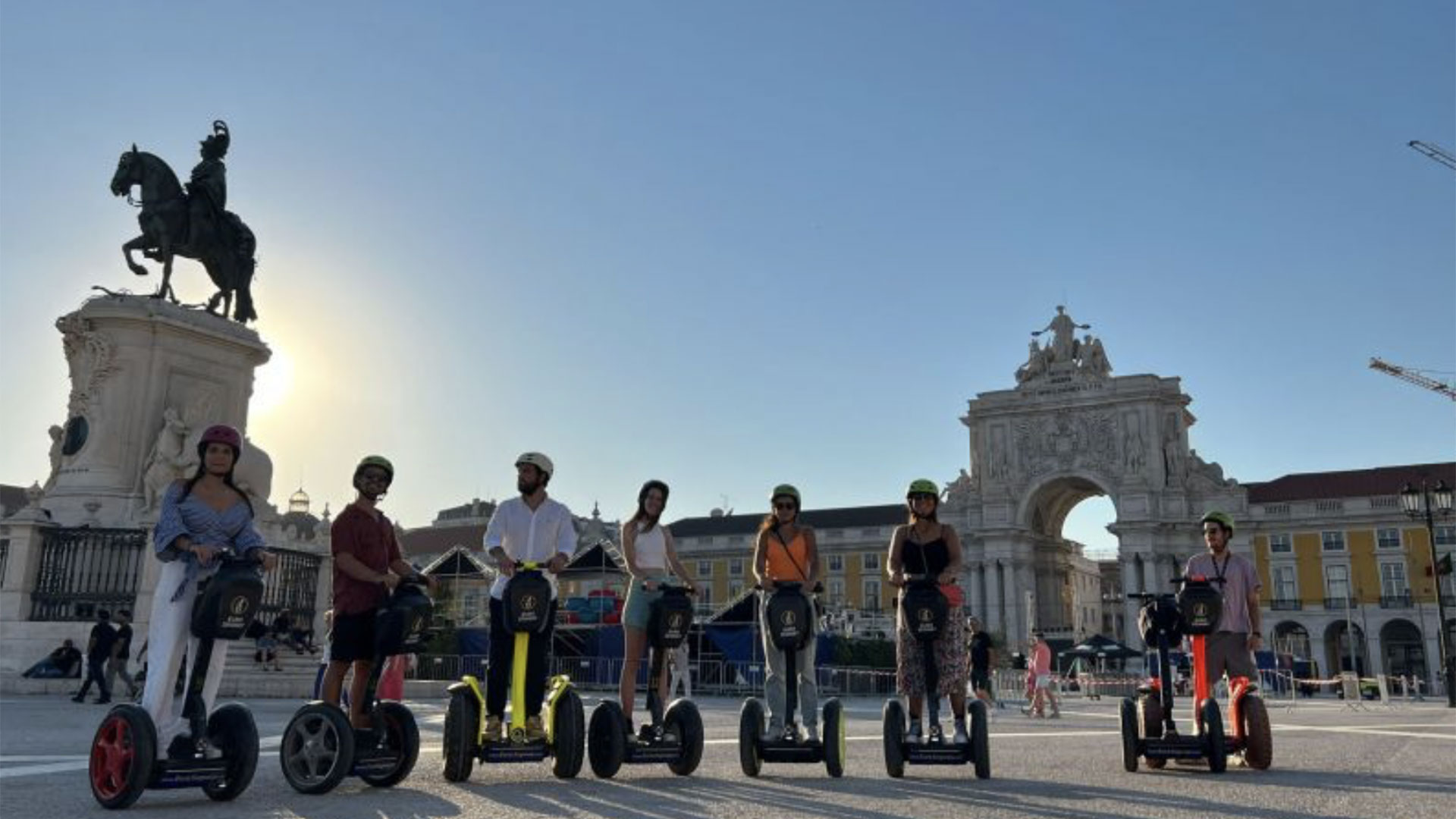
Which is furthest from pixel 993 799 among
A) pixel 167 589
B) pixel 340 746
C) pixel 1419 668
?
pixel 1419 668

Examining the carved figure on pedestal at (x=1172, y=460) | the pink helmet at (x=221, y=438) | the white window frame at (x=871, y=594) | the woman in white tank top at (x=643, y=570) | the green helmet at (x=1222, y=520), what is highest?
the carved figure on pedestal at (x=1172, y=460)

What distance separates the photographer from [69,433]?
58.8ft

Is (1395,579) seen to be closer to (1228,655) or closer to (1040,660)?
(1040,660)

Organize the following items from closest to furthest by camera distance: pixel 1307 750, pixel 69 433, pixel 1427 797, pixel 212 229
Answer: pixel 1427 797 < pixel 1307 750 < pixel 69 433 < pixel 212 229

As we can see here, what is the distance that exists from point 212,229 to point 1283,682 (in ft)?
133

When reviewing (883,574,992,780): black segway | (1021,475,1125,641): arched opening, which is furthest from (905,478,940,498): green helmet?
(1021,475,1125,641): arched opening

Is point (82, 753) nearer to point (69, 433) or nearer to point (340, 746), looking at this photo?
point (340, 746)

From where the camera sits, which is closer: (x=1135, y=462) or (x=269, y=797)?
(x=269, y=797)

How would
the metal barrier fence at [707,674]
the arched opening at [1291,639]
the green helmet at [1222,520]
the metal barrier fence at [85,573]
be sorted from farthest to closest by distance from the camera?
the arched opening at [1291,639], the metal barrier fence at [707,674], the metal barrier fence at [85,573], the green helmet at [1222,520]

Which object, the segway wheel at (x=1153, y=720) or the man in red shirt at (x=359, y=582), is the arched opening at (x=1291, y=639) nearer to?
the segway wheel at (x=1153, y=720)

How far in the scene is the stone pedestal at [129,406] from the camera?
17.3m

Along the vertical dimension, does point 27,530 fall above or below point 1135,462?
below

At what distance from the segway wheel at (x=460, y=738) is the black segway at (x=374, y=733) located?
18 cm

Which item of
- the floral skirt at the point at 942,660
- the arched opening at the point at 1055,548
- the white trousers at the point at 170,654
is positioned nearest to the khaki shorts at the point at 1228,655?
the floral skirt at the point at 942,660
